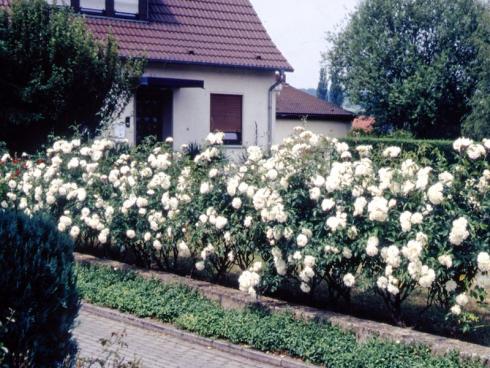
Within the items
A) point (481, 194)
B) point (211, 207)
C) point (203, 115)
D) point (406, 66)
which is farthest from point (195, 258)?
point (406, 66)

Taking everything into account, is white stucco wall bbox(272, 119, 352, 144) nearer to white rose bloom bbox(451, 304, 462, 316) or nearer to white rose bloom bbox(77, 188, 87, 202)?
white rose bloom bbox(77, 188, 87, 202)

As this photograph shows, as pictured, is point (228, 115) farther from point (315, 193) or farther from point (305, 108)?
point (305, 108)

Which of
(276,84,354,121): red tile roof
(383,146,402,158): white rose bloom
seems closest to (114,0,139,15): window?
(383,146,402,158): white rose bloom

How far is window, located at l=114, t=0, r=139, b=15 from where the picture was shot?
23016 mm

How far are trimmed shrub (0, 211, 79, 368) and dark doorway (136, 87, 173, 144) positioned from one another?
1767cm

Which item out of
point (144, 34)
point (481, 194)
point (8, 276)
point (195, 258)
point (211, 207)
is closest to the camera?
point (8, 276)

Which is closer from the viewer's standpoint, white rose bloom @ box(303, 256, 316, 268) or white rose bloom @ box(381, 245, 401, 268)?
white rose bloom @ box(381, 245, 401, 268)

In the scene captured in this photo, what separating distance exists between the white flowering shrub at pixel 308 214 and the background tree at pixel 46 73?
5.15m

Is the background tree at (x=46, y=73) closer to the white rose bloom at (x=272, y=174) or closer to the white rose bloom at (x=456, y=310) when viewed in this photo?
the white rose bloom at (x=272, y=174)

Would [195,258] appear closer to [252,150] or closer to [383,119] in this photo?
[252,150]

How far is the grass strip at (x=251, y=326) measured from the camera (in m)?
6.65

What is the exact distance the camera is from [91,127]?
647 inches

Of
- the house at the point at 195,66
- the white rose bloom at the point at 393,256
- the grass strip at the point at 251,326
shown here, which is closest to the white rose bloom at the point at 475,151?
the white rose bloom at the point at 393,256

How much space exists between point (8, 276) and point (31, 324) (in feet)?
1.20
